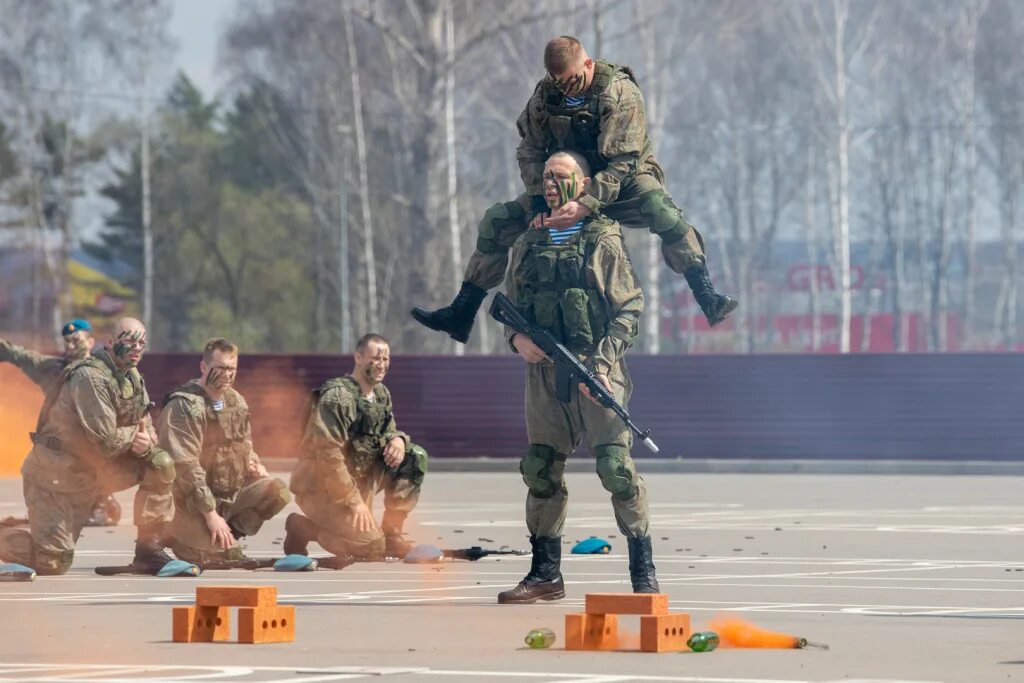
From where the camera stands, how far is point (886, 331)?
239ft

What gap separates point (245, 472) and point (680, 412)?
1536 cm

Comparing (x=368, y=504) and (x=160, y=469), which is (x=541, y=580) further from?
(x=368, y=504)

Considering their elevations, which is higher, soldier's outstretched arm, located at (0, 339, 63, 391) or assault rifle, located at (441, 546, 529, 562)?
soldier's outstretched arm, located at (0, 339, 63, 391)

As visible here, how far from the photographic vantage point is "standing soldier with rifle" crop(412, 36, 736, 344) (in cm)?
1077

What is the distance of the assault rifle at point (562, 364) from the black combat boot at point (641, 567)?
44 cm

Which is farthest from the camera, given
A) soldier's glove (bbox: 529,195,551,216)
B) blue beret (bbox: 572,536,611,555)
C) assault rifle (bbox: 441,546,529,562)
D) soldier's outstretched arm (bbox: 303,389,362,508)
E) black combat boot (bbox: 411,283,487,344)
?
blue beret (bbox: 572,536,611,555)

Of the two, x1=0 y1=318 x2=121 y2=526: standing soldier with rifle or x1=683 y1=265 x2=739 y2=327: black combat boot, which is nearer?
x1=683 y1=265 x2=739 y2=327: black combat boot

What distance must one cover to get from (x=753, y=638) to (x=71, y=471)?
511cm

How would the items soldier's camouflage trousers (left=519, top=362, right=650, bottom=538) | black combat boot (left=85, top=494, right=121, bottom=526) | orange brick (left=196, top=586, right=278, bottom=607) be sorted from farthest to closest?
1. black combat boot (left=85, top=494, right=121, bottom=526)
2. soldier's camouflage trousers (left=519, top=362, right=650, bottom=538)
3. orange brick (left=196, top=586, right=278, bottom=607)

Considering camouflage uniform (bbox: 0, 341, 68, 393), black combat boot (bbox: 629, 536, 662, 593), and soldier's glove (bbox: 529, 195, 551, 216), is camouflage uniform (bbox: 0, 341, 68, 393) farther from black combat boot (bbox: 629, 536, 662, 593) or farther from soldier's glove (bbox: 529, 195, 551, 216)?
black combat boot (bbox: 629, 536, 662, 593)

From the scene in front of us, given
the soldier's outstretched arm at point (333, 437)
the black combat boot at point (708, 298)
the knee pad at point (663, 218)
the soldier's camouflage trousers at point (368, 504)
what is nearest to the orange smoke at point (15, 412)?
the soldier's camouflage trousers at point (368, 504)

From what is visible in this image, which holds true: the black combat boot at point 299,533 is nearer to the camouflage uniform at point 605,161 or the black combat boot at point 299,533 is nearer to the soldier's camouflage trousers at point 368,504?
the soldier's camouflage trousers at point 368,504

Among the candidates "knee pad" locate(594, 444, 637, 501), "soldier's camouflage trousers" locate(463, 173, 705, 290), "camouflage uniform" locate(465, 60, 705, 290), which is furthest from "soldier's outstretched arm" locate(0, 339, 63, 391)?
"knee pad" locate(594, 444, 637, 501)

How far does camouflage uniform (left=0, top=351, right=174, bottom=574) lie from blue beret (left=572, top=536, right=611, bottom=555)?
275 centimetres
